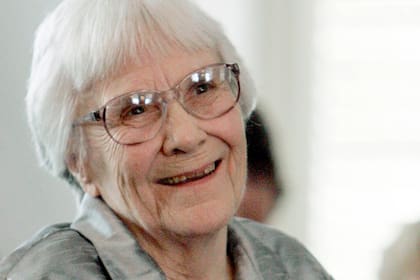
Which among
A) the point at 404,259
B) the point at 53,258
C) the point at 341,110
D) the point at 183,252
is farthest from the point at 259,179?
the point at 53,258

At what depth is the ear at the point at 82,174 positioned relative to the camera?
1423 mm

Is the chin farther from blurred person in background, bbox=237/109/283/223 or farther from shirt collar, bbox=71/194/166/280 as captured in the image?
blurred person in background, bbox=237/109/283/223

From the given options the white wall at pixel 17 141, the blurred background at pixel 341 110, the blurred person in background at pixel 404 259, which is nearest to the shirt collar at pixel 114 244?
the blurred person in background at pixel 404 259

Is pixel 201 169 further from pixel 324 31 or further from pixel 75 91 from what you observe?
pixel 324 31

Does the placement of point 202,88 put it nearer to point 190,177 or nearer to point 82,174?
point 190,177

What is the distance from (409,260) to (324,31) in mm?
968

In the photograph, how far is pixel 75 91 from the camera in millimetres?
1367

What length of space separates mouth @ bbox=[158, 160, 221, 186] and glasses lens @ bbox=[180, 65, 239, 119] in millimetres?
79

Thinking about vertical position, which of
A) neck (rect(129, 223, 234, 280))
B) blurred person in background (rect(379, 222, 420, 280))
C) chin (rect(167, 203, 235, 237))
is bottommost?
blurred person in background (rect(379, 222, 420, 280))

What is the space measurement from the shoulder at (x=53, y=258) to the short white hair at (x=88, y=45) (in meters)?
0.12

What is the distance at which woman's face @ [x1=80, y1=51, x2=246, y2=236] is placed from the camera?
1346 millimetres

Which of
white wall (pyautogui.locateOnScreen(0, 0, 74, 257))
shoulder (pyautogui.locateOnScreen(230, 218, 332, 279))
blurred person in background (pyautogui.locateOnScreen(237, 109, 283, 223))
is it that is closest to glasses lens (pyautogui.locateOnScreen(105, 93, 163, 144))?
shoulder (pyautogui.locateOnScreen(230, 218, 332, 279))

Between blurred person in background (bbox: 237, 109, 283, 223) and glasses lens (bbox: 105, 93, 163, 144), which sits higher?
glasses lens (bbox: 105, 93, 163, 144)

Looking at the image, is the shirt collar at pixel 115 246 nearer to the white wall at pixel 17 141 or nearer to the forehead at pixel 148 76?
the forehead at pixel 148 76
